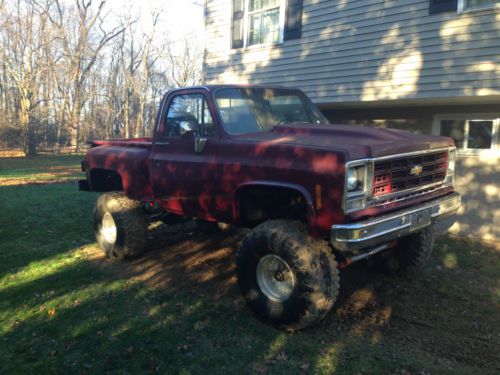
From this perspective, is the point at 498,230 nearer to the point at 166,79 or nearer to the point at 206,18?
the point at 206,18

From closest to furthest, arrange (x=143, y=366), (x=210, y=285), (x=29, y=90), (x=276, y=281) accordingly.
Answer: (x=143, y=366), (x=276, y=281), (x=210, y=285), (x=29, y=90)

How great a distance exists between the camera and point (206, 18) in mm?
10930

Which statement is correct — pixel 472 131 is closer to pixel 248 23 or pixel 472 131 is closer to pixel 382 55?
pixel 382 55

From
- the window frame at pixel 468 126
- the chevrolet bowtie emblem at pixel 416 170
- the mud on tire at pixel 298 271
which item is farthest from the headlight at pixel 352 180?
the window frame at pixel 468 126

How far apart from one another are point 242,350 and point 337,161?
178 cm

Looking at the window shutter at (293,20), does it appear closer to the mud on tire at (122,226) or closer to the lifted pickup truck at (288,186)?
the lifted pickup truck at (288,186)

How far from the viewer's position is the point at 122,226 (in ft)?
18.3

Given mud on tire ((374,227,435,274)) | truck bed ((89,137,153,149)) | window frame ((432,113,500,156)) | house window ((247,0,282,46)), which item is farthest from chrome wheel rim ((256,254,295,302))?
house window ((247,0,282,46))

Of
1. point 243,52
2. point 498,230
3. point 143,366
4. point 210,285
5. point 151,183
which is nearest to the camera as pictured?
point 143,366

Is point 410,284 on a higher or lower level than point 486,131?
lower

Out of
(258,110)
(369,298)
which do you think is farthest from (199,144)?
A: (369,298)

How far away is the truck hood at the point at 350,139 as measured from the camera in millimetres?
3487

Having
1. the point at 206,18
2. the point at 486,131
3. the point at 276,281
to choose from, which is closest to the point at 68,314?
the point at 276,281

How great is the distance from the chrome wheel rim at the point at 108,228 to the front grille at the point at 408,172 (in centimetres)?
381
